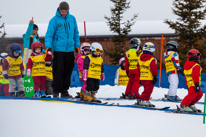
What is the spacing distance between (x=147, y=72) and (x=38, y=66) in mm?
3321

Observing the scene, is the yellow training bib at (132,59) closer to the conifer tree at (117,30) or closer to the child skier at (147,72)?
the child skier at (147,72)

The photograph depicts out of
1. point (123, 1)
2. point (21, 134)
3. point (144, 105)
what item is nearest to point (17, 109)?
point (21, 134)

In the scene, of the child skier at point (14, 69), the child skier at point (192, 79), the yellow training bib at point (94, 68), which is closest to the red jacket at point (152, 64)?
the child skier at point (192, 79)

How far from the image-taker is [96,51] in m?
7.88

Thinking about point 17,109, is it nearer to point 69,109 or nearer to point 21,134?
point 69,109

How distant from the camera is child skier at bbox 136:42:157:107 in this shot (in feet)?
24.2

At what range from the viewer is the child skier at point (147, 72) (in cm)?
737

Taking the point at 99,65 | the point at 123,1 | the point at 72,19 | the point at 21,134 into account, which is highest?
the point at 123,1

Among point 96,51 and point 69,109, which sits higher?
point 96,51

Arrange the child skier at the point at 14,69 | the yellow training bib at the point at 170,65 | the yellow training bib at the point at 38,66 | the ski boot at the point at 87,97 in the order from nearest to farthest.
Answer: the ski boot at the point at 87,97
the yellow training bib at the point at 38,66
the child skier at the point at 14,69
the yellow training bib at the point at 170,65

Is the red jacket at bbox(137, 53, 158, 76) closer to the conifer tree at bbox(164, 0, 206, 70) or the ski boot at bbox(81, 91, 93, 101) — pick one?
the ski boot at bbox(81, 91, 93, 101)

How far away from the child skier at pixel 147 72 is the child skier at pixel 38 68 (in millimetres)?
2921

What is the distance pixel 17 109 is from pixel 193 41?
61.5 feet

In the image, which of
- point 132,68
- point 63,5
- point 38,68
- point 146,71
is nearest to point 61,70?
point 38,68
